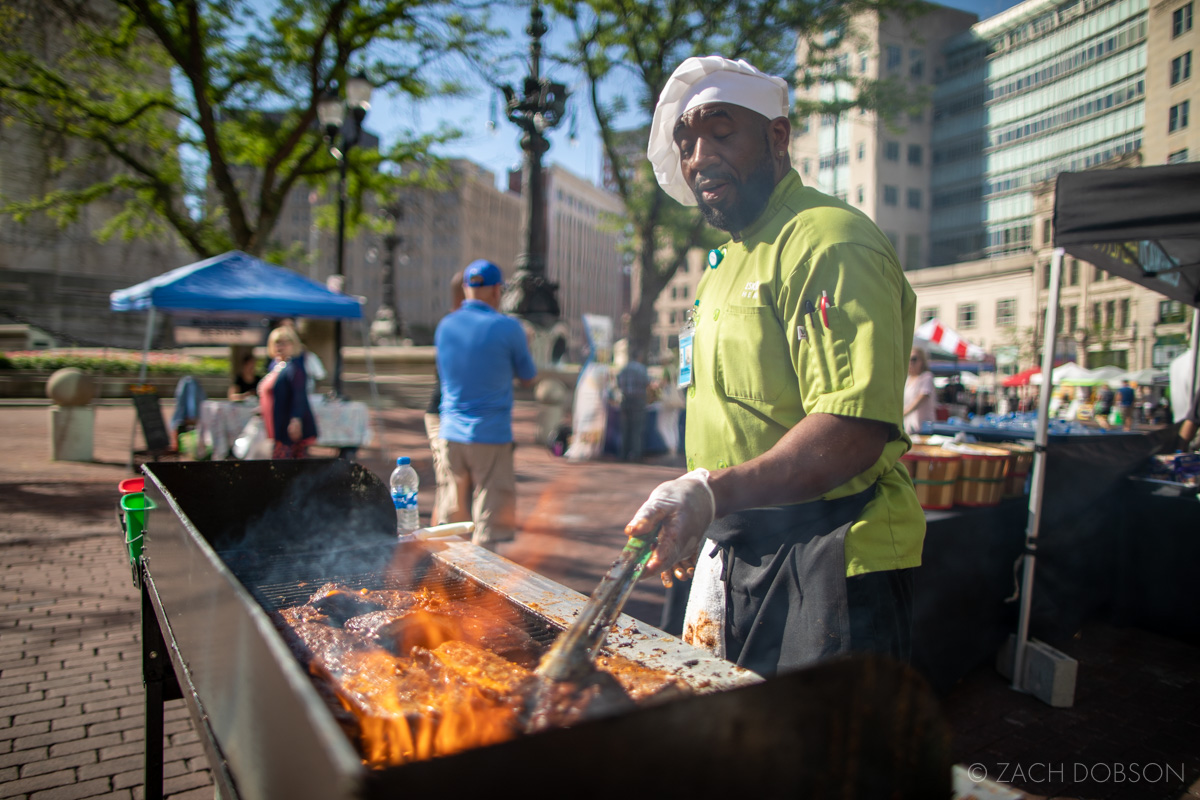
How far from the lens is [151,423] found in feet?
29.5

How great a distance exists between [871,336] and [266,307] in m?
9.04

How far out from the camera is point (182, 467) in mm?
2531

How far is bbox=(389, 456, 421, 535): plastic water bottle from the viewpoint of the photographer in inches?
115

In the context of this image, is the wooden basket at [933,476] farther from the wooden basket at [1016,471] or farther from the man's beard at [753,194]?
the man's beard at [753,194]

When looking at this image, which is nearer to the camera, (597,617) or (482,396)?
(597,617)

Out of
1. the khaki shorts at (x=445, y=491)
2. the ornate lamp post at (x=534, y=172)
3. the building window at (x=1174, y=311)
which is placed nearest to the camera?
the khaki shorts at (x=445, y=491)

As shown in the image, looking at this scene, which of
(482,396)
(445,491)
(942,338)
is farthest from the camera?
(942,338)

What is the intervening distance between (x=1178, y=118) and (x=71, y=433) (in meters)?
13.2

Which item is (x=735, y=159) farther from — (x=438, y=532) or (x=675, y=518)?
(x=438, y=532)

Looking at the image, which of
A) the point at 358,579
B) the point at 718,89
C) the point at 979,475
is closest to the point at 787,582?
the point at 718,89

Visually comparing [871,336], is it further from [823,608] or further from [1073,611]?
[1073,611]

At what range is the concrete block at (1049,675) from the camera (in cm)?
359

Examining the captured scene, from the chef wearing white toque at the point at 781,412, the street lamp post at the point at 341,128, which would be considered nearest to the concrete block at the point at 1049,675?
the chef wearing white toque at the point at 781,412

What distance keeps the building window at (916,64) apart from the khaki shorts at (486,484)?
111ft
